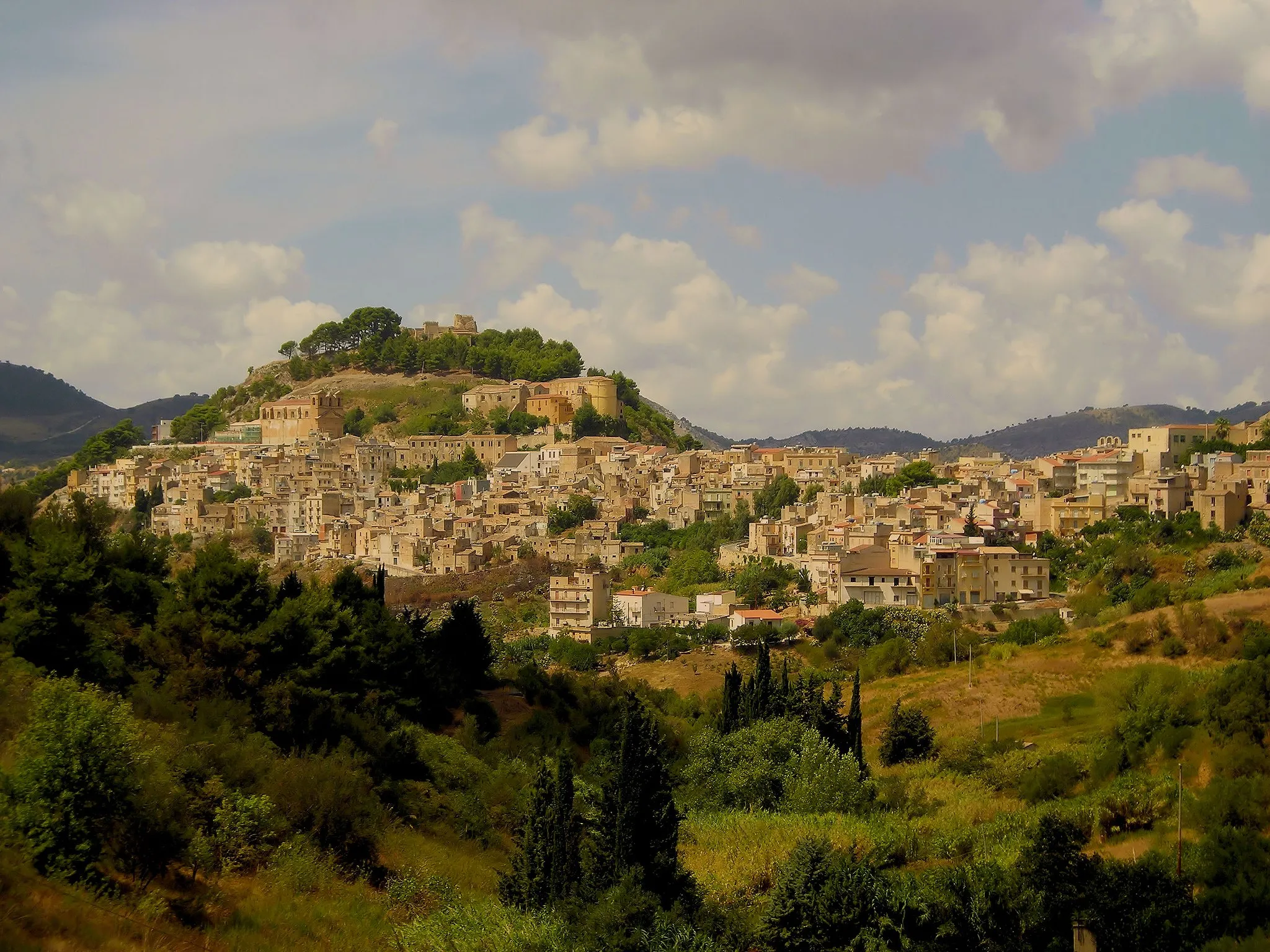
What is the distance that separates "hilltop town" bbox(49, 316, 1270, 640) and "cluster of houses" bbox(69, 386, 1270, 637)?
118mm

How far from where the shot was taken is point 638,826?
16.1 meters

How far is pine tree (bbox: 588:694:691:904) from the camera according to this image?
1571cm

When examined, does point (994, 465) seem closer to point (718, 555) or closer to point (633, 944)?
point (718, 555)

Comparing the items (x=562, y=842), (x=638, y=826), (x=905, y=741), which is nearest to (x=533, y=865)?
(x=562, y=842)

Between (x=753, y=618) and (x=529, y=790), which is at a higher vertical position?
(x=753, y=618)

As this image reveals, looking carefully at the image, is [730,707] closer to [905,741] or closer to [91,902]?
[905,741]

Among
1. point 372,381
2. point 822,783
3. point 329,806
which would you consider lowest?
point 822,783

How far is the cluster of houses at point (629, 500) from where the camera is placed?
48500 mm

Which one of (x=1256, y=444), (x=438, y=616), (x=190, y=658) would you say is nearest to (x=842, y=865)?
(x=190, y=658)

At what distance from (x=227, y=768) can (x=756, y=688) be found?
13.4m

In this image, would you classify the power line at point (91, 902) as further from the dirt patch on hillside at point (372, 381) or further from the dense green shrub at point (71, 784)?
the dirt patch on hillside at point (372, 381)

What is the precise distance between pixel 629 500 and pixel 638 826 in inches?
2146

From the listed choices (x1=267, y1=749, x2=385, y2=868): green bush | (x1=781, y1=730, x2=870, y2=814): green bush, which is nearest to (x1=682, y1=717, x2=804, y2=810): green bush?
(x1=781, y1=730, x2=870, y2=814): green bush

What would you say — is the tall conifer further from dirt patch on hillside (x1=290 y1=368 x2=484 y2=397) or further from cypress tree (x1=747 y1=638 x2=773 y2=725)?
dirt patch on hillside (x1=290 y1=368 x2=484 y2=397)
